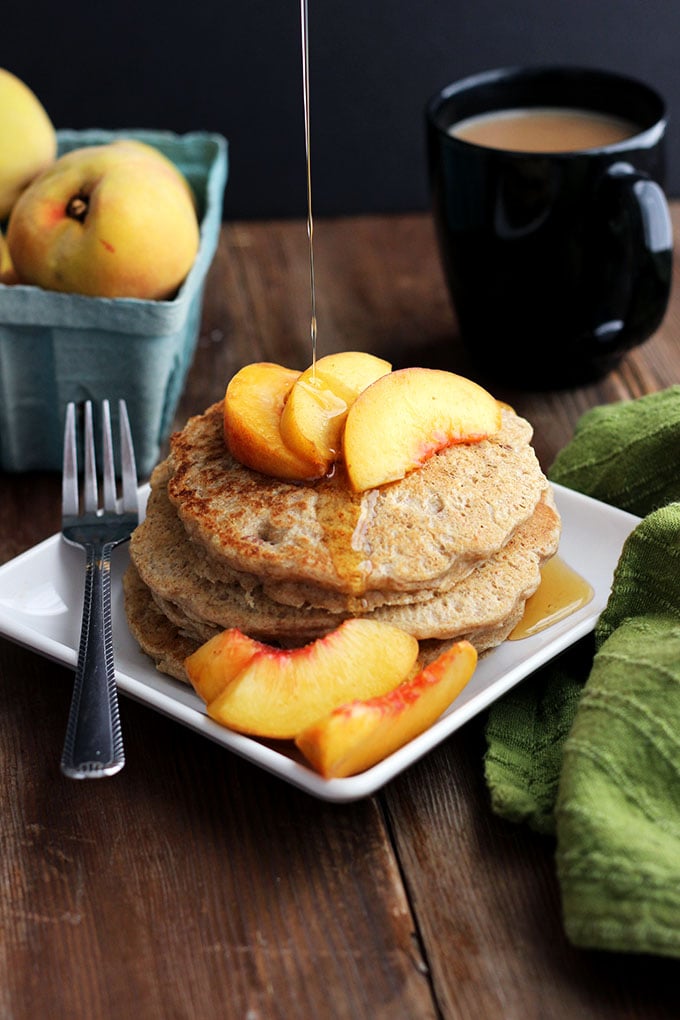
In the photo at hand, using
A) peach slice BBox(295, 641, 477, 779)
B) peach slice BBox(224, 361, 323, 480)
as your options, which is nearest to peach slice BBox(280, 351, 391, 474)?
peach slice BBox(224, 361, 323, 480)

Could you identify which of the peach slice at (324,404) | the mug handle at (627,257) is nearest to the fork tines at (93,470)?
the peach slice at (324,404)

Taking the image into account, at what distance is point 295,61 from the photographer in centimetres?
213

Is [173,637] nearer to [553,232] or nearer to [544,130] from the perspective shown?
[553,232]

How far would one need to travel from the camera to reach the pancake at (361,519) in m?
1.01

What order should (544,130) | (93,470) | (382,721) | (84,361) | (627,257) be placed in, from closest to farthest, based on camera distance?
1. (382,721)
2. (93,470)
3. (84,361)
4. (627,257)
5. (544,130)

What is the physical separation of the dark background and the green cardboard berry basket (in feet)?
2.32

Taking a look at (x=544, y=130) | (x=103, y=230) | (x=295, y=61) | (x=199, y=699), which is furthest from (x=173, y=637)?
(x=295, y=61)

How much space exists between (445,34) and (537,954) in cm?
175

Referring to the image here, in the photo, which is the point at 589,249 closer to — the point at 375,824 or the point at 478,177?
the point at 478,177

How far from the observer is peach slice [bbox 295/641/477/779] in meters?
0.88

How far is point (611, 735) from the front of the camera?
3.00 ft

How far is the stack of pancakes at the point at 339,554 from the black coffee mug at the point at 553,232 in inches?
19.2

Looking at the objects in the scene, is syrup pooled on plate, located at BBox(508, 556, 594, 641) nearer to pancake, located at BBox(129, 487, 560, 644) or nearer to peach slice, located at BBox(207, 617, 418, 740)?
pancake, located at BBox(129, 487, 560, 644)

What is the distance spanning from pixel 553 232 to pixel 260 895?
0.95m
